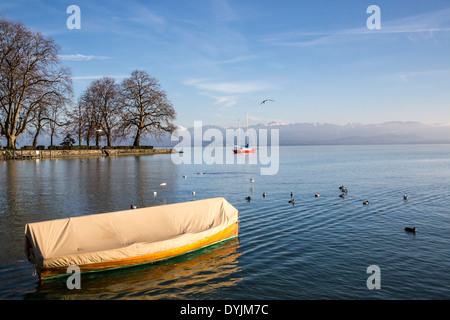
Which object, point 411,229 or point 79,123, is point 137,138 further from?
point 411,229

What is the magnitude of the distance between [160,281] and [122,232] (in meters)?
2.64

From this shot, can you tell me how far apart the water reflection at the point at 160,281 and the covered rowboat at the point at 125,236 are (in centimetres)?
32

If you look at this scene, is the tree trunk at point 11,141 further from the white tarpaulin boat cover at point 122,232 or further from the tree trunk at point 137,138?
the white tarpaulin boat cover at point 122,232

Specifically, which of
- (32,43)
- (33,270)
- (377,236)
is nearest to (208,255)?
(33,270)

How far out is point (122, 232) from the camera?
41.1 feet

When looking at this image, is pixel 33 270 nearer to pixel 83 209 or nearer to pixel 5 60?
pixel 83 209

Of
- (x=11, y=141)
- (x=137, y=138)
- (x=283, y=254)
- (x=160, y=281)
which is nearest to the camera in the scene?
(x=160, y=281)

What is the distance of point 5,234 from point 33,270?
5647 mm

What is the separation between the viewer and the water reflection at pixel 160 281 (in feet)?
32.8

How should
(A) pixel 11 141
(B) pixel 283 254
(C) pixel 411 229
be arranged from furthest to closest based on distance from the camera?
(A) pixel 11 141 < (C) pixel 411 229 < (B) pixel 283 254

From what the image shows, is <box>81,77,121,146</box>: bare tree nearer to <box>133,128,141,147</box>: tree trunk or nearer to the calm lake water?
<box>133,128,141,147</box>: tree trunk

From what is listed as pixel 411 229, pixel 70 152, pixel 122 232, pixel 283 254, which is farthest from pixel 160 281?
pixel 70 152

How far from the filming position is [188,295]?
1000 cm
